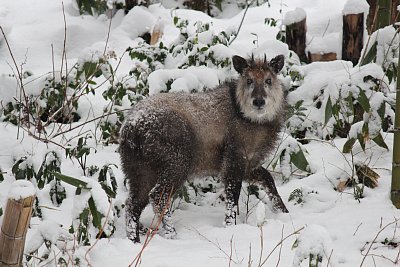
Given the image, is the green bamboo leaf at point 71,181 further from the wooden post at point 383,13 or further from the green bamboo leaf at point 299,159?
the wooden post at point 383,13

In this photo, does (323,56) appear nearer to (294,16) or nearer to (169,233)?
(294,16)

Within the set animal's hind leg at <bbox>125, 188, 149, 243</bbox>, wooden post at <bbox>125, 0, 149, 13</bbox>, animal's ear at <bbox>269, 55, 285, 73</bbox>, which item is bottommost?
animal's hind leg at <bbox>125, 188, 149, 243</bbox>

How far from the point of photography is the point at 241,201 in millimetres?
6551

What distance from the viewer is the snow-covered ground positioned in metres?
4.41

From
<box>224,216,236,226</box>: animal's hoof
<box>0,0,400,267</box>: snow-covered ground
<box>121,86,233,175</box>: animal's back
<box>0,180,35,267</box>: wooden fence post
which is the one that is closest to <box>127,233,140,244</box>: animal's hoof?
<box>0,0,400,267</box>: snow-covered ground

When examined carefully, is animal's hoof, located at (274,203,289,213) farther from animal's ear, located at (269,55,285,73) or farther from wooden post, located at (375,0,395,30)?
wooden post, located at (375,0,395,30)

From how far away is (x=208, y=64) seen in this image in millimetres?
Result: 7117

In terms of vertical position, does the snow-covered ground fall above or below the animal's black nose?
below

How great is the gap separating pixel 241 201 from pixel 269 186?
0.42 metres

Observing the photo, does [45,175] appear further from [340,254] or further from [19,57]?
[19,57]

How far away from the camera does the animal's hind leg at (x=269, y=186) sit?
20.0 feet

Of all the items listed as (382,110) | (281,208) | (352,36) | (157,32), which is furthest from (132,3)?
(382,110)

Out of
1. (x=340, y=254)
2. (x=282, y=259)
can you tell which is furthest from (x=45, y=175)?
(x=340, y=254)

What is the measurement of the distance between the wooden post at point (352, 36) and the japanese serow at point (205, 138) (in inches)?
105
